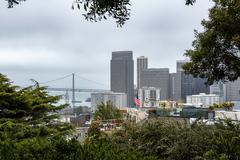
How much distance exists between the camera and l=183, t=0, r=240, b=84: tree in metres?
13.4

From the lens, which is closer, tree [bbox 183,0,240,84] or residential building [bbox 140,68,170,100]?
tree [bbox 183,0,240,84]

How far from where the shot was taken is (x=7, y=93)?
49.1ft

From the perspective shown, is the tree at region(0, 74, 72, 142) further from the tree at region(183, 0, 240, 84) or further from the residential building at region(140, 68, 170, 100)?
the residential building at region(140, 68, 170, 100)

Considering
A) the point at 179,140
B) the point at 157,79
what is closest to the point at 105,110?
the point at 179,140

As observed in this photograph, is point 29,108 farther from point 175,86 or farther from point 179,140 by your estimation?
point 175,86

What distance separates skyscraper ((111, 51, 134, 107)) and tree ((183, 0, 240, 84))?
63424 mm

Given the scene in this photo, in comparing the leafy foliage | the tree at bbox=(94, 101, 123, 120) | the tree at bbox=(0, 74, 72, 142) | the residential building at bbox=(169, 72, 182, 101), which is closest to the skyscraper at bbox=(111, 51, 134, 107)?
the residential building at bbox=(169, 72, 182, 101)

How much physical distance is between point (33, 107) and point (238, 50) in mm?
6659

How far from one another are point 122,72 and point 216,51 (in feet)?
221

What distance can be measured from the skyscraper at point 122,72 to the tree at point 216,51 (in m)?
63.4

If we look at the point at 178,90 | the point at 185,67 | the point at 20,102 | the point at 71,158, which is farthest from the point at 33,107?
the point at 178,90

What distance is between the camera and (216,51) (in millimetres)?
13852

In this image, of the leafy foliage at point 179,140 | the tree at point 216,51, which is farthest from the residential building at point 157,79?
the leafy foliage at point 179,140

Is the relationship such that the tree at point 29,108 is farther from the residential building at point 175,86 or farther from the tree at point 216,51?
the residential building at point 175,86
